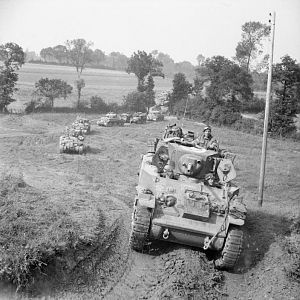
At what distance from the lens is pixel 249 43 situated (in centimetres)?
4850

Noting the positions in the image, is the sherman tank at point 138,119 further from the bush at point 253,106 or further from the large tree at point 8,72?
the large tree at point 8,72

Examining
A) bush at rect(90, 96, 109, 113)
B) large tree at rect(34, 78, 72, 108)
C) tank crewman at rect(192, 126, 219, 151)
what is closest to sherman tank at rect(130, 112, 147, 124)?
bush at rect(90, 96, 109, 113)

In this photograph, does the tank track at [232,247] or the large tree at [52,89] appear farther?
the large tree at [52,89]

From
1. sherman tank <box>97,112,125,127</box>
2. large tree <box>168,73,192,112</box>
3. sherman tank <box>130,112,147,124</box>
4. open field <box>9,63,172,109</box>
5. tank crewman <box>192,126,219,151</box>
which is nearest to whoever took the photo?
tank crewman <box>192,126,219,151</box>

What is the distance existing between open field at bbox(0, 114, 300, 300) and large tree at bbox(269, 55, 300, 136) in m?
9.78

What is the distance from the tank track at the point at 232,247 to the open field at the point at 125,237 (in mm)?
449

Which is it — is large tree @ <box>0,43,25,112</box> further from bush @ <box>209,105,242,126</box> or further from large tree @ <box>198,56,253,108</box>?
bush @ <box>209,105,242,126</box>

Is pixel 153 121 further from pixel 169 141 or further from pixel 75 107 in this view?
pixel 169 141

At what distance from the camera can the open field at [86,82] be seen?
163 ft

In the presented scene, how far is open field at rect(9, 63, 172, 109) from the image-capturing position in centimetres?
4963

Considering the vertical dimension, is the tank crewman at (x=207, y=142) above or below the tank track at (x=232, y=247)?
above

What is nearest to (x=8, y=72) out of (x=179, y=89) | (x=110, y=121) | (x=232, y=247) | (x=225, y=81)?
(x=110, y=121)

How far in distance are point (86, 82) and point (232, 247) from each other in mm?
56551

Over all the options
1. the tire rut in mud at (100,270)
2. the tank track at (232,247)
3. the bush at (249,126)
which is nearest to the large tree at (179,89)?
the bush at (249,126)
